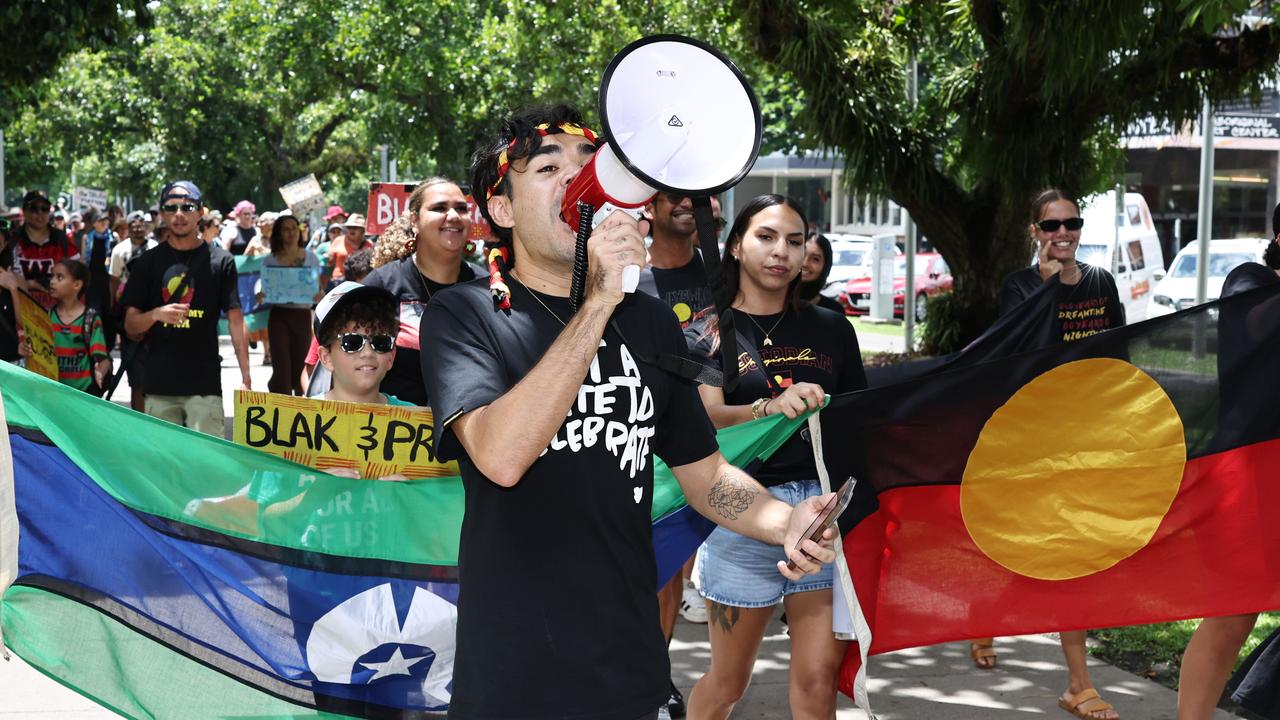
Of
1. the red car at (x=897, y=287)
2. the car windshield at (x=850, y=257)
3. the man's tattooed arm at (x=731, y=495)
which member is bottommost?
the red car at (x=897, y=287)

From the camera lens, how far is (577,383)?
2.33 metres

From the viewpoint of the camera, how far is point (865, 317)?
28.9 metres

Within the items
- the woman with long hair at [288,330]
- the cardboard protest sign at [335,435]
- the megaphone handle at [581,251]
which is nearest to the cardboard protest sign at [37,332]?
the woman with long hair at [288,330]

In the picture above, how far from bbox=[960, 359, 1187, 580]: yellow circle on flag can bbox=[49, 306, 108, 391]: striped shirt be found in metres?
6.11

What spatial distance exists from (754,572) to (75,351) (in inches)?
234

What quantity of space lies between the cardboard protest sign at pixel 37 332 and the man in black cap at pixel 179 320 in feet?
4.64

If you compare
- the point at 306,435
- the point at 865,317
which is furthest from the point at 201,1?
the point at 306,435

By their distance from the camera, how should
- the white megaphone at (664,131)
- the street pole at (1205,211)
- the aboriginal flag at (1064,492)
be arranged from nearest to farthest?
the white megaphone at (664,131) → the aboriginal flag at (1064,492) → the street pole at (1205,211)

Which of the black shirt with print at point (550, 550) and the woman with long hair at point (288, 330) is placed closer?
the black shirt with print at point (550, 550)

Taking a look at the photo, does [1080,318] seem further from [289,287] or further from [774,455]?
[289,287]

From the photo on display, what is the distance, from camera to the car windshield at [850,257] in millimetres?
31828

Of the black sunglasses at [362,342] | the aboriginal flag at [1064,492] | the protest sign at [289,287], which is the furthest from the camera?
the protest sign at [289,287]

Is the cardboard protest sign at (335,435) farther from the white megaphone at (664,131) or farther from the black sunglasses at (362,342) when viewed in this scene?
the white megaphone at (664,131)

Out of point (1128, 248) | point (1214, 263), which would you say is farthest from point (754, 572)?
point (1128, 248)
